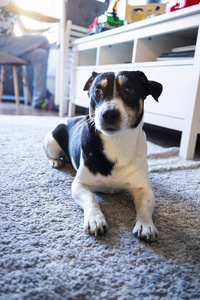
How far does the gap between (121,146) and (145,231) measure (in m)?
0.38

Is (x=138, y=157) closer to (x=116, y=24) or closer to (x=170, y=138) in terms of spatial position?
(x=170, y=138)

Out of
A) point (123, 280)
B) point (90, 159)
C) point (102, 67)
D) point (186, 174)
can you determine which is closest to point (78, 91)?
point (102, 67)

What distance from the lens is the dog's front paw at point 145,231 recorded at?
0.75 m

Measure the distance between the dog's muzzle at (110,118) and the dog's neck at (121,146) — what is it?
0.30ft

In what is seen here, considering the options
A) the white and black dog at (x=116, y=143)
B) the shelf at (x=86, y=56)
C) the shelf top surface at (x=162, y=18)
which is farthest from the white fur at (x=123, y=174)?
the shelf at (x=86, y=56)

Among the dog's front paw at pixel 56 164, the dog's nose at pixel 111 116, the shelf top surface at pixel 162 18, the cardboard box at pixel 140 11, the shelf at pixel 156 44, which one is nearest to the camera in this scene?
the dog's nose at pixel 111 116

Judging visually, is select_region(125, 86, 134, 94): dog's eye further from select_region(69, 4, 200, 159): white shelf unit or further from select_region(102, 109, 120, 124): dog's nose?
select_region(69, 4, 200, 159): white shelf unit

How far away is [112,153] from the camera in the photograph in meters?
1.02

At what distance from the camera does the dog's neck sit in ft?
3.35

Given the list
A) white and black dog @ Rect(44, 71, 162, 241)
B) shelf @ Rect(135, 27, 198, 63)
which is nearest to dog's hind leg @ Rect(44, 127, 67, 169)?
white and black dog @ Rect(44, 71, 162, 241)

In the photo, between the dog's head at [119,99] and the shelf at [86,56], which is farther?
the shelf at [86,56]

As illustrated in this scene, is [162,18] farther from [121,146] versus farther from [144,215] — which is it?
[144,215]

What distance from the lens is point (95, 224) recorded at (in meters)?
0.77

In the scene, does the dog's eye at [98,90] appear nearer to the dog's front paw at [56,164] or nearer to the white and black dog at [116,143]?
the white and black dog at [116,143]
